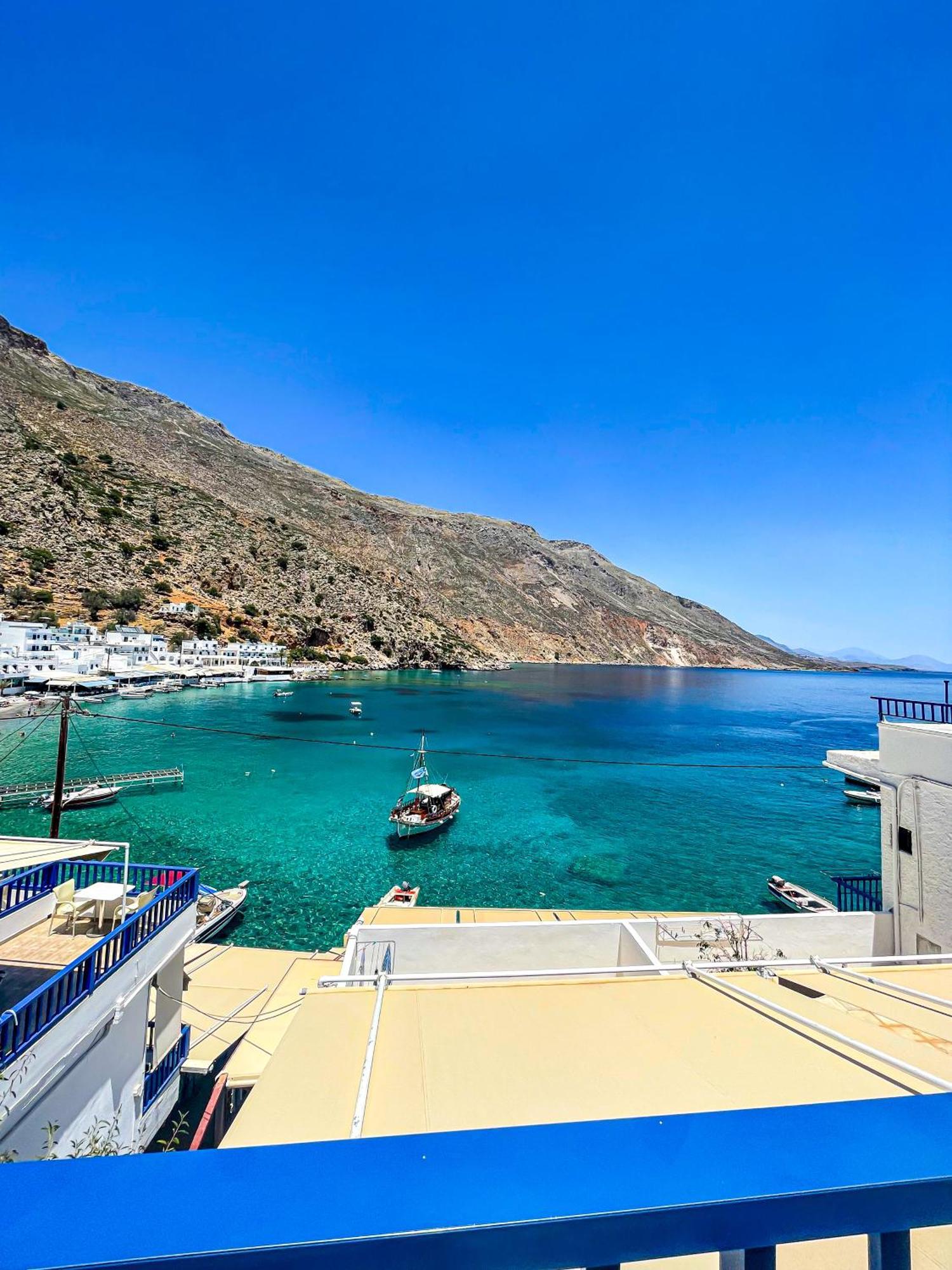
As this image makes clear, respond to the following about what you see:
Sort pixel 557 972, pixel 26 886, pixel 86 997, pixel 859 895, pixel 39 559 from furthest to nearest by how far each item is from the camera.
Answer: pixel 39 559 < pixel 859 895 < pixel 26 886 < pixel 86 997 < pixel 557 972

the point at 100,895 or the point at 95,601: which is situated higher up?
the point at 95,601

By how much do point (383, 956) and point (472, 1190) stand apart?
867 centimetres

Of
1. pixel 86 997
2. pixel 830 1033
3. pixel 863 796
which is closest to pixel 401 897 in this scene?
pixel 86 997

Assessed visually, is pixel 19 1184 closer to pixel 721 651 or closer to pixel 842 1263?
pixel 842 1263

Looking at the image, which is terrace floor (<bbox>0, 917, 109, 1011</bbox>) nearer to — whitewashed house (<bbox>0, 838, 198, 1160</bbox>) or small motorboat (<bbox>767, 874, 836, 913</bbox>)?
whitewashed house (<bbox>0, 838, 198, 1160</bbox>)

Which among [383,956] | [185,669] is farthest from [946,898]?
[185,669]

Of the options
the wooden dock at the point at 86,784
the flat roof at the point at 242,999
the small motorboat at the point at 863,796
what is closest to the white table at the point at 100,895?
the flat roof at the point at 242,999

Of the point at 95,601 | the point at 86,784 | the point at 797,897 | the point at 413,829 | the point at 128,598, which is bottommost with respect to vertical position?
the point at 797,897

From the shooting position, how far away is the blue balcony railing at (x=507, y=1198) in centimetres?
69

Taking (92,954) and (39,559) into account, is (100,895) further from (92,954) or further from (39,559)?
(39,559)

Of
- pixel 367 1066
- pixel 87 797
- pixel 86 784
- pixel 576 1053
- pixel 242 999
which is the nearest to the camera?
pixel 367 1066

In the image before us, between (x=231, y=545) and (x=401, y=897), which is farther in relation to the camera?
(x=231, y=545)

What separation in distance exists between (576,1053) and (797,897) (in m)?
17.0

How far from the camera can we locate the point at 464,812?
25969mm
